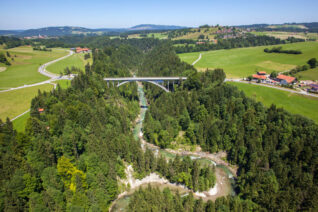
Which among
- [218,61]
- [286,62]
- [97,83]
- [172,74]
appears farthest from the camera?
[218,61]

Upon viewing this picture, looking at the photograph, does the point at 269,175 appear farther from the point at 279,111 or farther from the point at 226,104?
the point at 226,104

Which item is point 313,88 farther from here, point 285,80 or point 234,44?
point 234,44

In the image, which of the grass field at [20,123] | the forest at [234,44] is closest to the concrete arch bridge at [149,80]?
the grass field at [20,123]

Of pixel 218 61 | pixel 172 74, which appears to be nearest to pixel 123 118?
pixel 172 74

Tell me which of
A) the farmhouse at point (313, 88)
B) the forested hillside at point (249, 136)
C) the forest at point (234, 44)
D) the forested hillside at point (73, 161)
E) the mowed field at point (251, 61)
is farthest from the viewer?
the forest at point (234, 44)

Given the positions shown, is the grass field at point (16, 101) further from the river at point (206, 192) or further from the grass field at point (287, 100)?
the grass field at point (287, 100)
